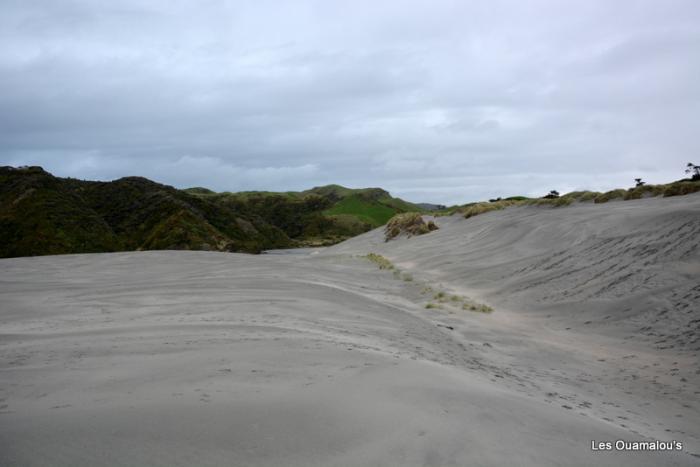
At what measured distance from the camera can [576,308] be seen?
8094 millimetres

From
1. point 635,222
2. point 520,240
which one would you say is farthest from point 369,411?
point 520,240

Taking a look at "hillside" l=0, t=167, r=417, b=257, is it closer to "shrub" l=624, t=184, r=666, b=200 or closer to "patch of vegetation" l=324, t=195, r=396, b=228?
"shrub" l=624, t=184, r=666, b=200

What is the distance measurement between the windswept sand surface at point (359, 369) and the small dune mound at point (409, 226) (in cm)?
1908

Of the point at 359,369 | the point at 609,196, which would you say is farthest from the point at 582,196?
the point at 359,369

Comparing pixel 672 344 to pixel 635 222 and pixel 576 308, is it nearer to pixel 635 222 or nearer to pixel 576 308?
pixel 576 308

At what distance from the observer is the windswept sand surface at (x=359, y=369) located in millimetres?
2141

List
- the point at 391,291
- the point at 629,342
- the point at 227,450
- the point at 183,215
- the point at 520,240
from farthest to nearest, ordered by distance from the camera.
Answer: the point at 183,215, the point at 520,240, the point at 391,291, the point at 629,342, the point at 227,450

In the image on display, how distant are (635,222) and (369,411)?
10.2 meters

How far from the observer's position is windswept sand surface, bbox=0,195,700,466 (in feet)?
7.02

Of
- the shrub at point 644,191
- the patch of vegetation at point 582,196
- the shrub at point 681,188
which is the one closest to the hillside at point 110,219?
the patch of vegetation at point 582,196

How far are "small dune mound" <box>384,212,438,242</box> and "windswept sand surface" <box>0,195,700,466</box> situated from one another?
62.6 feet

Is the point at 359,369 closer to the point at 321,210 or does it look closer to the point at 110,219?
the point at 110,219

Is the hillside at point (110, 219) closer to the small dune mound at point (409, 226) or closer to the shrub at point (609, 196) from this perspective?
the small dune mound at point (409, 226)

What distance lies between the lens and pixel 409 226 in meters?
31.1
